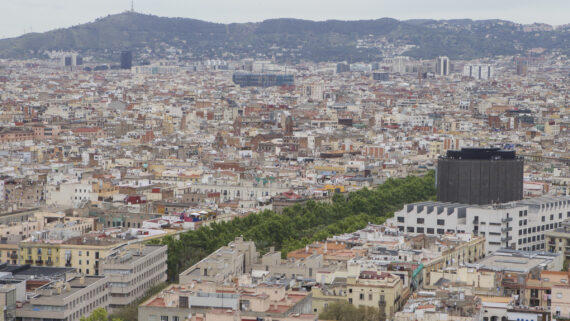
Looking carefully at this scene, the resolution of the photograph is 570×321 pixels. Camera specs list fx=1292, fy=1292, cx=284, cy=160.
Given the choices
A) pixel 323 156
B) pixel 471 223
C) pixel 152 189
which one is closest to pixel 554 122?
pixel 323 156

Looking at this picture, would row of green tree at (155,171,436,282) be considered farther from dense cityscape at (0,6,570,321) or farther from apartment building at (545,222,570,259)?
apartment building at (545,222,570,259)

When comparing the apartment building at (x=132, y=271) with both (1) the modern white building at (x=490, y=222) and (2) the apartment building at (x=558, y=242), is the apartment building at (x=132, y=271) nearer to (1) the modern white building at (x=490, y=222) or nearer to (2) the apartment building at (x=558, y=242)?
(1) the modern white building at (x=490, y=222)

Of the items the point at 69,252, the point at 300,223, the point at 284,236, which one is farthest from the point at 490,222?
the point at 69,252

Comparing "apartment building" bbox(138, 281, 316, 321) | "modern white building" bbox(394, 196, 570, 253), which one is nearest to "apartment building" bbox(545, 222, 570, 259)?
"modern white building" bbox(394, 196, 570, 253)

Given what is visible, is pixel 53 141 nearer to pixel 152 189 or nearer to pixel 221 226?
pixel 152 189

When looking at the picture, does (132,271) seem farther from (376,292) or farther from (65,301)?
(376,292)

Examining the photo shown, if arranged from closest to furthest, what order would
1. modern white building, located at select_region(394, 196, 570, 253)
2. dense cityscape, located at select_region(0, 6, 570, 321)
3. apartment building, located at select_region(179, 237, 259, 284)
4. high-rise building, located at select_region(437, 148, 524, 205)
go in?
dense cityscape, located at select_region(0, 6, 570, 321)
apartment building, located at select_region(179, 237, 259, 284)
modern white building, located at select_region(394, 196, 570, 253)
high-rise building, located at select_region(437, 148, 524, 205)
